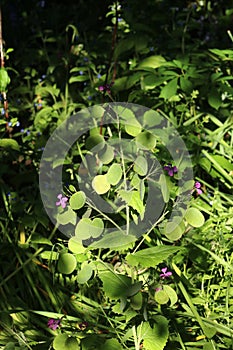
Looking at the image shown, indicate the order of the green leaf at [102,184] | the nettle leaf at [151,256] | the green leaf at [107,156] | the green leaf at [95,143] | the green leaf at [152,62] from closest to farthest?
1. the nettle leaf at [151,256]
2. the green leaf at [102,184]
3. the green leaf at [107,156]
4. the green leaf at [95,143]
5. the green leaf at [152,62]

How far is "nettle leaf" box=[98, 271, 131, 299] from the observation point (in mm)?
1283

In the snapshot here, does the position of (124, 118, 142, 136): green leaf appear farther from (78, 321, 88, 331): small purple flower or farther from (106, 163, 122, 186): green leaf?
(78, 321, 88, 331): small purple flower

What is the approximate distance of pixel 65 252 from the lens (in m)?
1.43

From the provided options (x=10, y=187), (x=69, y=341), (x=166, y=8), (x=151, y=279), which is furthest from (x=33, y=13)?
(x=69, y=341)

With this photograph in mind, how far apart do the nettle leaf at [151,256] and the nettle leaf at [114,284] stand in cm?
5

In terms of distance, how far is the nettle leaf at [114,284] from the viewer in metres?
1.28

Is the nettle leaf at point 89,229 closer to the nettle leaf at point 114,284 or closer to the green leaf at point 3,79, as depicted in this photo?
the nettle leaf at point 114,284

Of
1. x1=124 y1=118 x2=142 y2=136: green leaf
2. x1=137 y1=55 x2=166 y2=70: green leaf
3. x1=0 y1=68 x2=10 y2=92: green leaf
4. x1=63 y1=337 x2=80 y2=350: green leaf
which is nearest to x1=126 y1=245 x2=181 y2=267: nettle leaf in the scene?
x1=63 y1=337 x2=80 y2=350: green leaf

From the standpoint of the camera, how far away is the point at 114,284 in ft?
4.30

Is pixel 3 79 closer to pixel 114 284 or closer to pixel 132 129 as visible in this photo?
pixel 132 129

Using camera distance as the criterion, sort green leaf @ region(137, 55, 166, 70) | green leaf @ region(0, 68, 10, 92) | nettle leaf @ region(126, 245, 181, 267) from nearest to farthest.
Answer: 1. nettle leaf @ region(126, 245, 181, 267)
2. green leaf @ region(0, 68, 10, 92)
3. green leaf @ region(137, 55, 166, 70)

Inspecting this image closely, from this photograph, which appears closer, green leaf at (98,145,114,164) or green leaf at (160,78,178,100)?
green leaf at (98,145,114,164)

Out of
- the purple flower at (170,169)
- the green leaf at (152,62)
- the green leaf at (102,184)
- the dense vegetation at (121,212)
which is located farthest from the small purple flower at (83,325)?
the green leaf at (152,62)

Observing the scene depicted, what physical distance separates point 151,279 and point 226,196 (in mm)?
492
